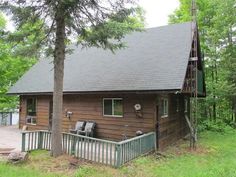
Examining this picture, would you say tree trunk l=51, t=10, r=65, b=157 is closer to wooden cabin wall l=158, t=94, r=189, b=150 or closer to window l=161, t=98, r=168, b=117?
wooden cabin wall l=158, t=94, r=189, b=150

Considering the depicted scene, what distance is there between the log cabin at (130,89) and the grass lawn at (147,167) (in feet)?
5.65

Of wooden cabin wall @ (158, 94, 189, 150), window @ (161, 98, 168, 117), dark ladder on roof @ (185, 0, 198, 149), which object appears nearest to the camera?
wooden cabin wall @ (158, 94, 189, 150)

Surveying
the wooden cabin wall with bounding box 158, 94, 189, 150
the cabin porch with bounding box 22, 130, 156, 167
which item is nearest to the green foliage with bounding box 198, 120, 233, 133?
the wooden cabin wall with bounding box 158, 94, 189, 150

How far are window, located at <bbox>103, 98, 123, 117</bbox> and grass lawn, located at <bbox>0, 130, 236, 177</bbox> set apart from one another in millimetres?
2818

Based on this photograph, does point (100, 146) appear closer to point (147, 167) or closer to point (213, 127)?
point (147, 167)

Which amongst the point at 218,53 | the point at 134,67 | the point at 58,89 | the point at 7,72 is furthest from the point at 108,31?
the point at 7,72

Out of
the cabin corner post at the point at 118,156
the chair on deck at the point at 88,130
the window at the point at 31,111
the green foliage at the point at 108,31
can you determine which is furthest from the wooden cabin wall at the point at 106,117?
the cabin corner post at the point at 118,156

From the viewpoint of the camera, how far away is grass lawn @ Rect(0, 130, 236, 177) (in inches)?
291

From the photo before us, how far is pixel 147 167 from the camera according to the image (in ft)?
26.7

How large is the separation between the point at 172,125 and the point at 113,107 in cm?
305

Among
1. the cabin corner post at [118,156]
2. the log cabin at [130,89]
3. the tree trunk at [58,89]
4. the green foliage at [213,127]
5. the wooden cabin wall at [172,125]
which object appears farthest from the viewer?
the green foliage at [213,127]

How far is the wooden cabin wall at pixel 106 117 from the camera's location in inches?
432

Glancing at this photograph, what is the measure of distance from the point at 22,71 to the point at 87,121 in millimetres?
12566

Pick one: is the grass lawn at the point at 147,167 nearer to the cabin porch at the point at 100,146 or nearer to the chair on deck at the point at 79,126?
the cabin porch at the point at 100,146
